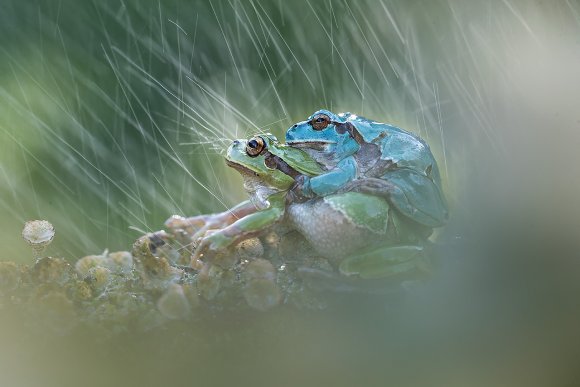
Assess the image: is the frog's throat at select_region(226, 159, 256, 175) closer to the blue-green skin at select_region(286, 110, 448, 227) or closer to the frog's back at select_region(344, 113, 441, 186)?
the blue-green skin at select_region(286, 110, 448, 227)

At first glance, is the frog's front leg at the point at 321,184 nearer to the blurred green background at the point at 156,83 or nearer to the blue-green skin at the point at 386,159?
the blue-green skin at the point at 386,159

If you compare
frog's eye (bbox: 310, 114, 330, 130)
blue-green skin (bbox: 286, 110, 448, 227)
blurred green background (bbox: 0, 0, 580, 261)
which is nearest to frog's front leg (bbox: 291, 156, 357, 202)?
blue-green skin (bbox: 286, 110, 448, 227)

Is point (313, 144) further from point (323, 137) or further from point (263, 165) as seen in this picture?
point (263, 165)

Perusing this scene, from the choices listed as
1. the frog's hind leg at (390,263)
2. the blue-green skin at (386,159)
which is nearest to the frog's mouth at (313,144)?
the blue-green skin at (386,159)

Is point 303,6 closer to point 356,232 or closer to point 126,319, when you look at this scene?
point 356,232

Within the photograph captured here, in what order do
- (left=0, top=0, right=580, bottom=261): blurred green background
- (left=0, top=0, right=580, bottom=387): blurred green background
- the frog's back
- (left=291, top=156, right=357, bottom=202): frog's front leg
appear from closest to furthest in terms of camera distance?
(left=0, top=0, right=580, bottom=387): blurred green background, (left=291, top=156, right=357, bottom=202): frog's front leg, the frog's back, (left=0, top=0, right=580, bottom=261): blurred green background

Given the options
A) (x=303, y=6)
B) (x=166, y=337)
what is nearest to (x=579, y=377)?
(x=166, y=337)
